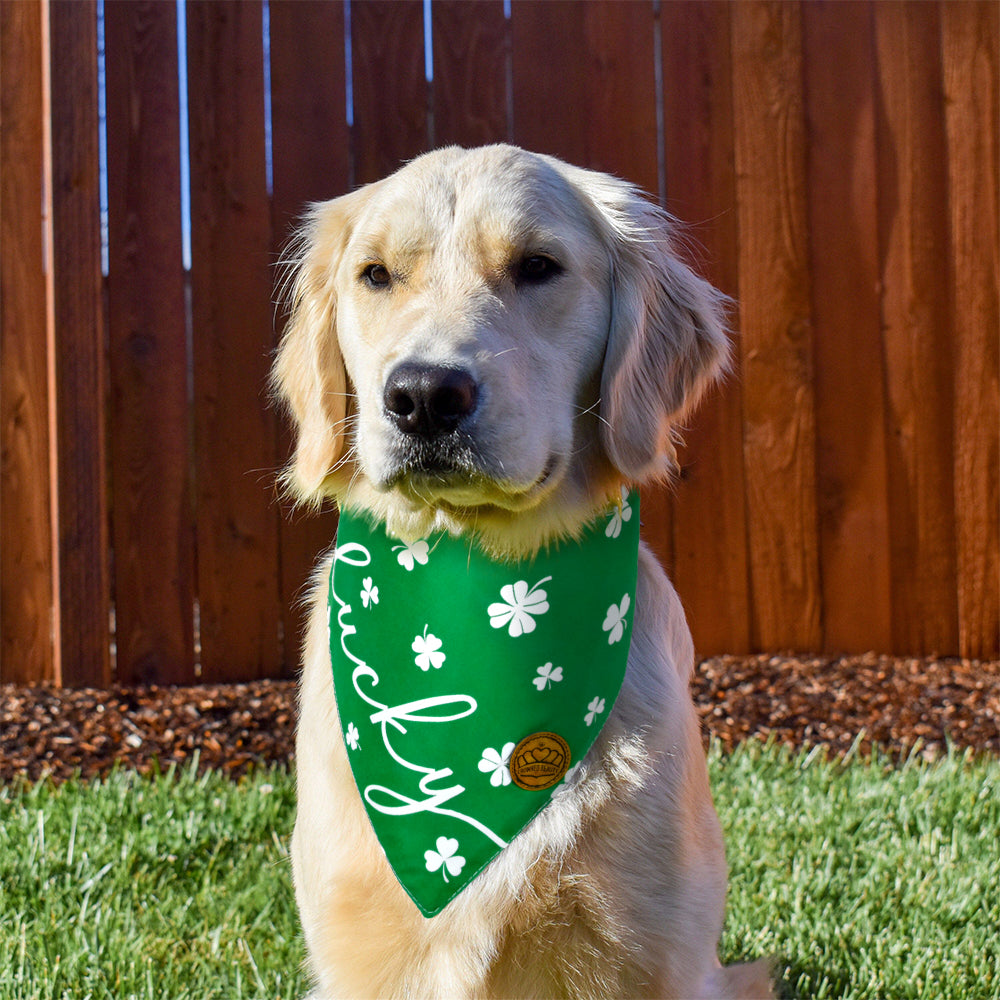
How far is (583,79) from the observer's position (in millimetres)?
4395

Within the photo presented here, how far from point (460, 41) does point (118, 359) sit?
1950mm

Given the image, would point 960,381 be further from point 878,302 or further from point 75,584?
point 75,584

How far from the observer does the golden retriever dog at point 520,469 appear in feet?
5.91

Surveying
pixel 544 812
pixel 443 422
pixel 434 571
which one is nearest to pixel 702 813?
pixel 544 812

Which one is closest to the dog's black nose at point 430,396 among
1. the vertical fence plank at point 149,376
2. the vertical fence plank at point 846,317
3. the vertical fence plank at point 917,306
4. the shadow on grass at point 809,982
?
the shadow on grass at point 809,982

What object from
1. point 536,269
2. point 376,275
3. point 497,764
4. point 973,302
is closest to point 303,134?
point 376,275

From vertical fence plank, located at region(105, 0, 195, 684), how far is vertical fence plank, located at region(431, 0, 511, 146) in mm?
1088

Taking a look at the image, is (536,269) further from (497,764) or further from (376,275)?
(497,764)

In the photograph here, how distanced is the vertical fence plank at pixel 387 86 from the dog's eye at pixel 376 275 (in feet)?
7.81

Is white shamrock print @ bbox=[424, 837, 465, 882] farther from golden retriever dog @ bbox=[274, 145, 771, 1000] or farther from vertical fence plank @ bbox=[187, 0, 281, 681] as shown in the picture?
vertical fence plank @ bbox=[187, 0, 281, 681]

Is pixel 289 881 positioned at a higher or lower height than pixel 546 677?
lower

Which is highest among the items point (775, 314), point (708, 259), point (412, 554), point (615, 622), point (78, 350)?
point (708, 259)

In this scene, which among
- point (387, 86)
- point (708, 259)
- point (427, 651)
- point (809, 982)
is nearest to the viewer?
point (427, 651)

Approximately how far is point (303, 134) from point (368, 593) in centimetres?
278
